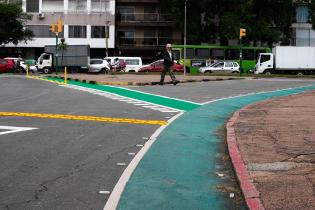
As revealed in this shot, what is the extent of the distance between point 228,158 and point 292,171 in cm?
155

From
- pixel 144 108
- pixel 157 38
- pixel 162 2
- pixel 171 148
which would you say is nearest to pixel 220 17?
pixel 162 2

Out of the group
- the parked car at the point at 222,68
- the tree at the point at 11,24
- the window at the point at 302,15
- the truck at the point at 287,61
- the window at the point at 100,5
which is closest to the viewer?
the parked car at the point at 222,68

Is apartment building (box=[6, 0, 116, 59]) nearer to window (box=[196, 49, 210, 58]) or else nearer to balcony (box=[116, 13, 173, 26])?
balcony (box=[116, 13, 173, 26])

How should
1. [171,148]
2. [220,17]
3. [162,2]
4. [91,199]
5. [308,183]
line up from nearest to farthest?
1. [91,199]
2. [308,183]
3. [171,148]
4. [220,17]
5. [162,2]

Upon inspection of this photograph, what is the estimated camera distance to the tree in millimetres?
59375

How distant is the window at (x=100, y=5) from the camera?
72.4 m

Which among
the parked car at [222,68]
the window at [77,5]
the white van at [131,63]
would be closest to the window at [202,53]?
the parked car at [222,68]

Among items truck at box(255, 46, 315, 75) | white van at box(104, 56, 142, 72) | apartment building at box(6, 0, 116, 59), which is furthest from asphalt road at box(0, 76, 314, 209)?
apartment building at box(6, 0, 116, 59)

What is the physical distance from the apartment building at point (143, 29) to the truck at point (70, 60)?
17742mm

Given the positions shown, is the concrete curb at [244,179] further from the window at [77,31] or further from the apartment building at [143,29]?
the window at [77,31]

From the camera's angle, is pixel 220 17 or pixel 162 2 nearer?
pixel 220 17

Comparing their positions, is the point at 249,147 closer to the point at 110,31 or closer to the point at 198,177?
the point at 198,177

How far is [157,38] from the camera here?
71.9 meters

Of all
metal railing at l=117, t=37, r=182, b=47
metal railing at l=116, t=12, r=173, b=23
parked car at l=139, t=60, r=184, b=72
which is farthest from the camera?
metal railing at l=117, t=37, r=182, b=47
